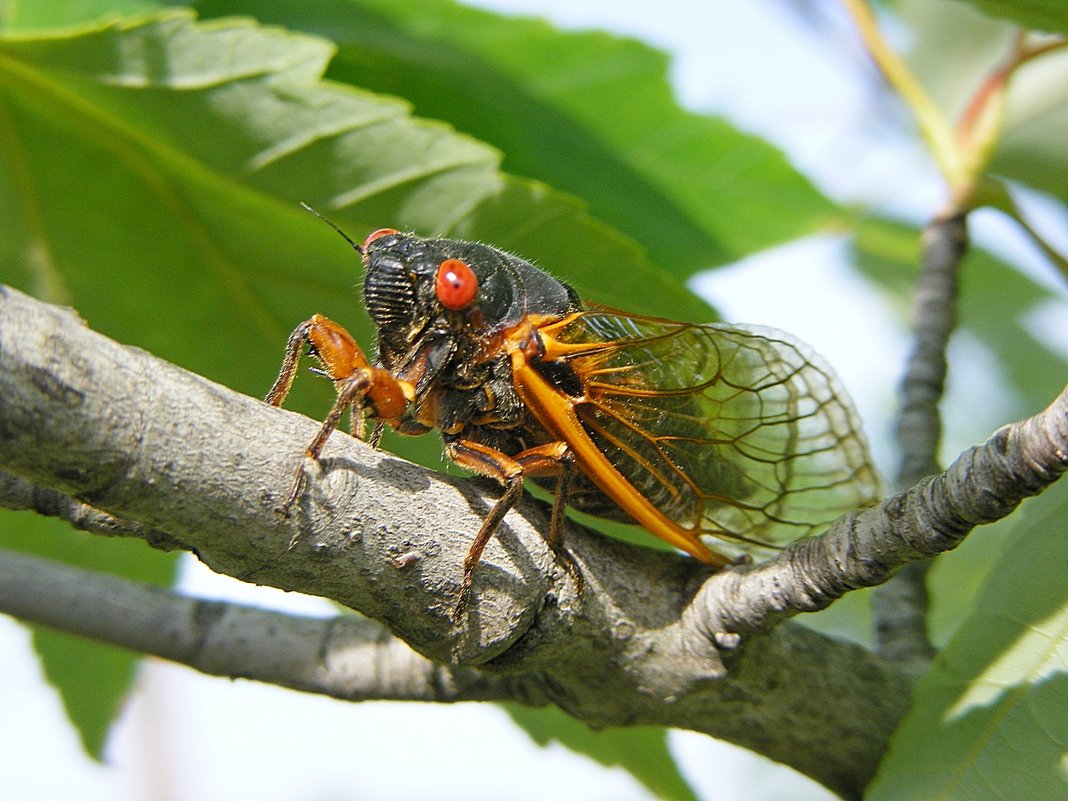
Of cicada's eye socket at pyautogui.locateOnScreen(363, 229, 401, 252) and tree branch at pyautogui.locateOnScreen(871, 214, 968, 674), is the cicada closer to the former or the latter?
cicada's eye socket at pyautogui.locateOnScreen(363, 229, 401, 252)

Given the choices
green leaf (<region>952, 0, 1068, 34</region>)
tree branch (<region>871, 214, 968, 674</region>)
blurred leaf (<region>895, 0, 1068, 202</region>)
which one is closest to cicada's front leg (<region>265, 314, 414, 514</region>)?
tree branch (<region>871, 214, 968, 674</region>)

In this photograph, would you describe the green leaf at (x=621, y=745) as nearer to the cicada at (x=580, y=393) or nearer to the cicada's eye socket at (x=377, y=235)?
the cicada at (x=580, y=393)

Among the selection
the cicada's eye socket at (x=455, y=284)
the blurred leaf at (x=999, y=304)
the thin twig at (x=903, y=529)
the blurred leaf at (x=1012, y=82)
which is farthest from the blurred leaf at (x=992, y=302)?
the thin twig at (x=903, y=529)

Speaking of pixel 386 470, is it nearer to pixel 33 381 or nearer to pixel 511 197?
pixel 33 381

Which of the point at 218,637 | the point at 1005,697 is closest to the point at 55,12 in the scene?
the point at 218,637

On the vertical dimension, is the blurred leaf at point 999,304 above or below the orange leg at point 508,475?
below

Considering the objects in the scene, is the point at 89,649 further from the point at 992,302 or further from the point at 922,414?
A: the point at 992,302

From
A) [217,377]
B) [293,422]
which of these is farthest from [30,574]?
[293,422]
